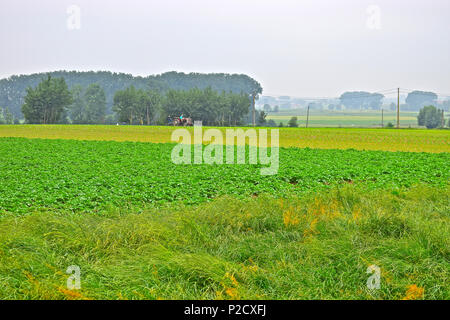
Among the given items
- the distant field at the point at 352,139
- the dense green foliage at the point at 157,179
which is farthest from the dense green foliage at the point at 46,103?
the dense green foliage at the point at 157,179

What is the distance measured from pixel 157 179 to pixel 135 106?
84155 mm

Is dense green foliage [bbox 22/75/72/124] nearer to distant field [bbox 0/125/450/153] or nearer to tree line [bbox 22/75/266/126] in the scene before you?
tree line [bbox 22/75/266/126]

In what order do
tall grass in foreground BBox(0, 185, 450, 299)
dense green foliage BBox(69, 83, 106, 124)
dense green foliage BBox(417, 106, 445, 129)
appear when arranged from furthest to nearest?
1. dense green foliage BBox(69, 83, 106, 124)
2. dense green foliage BBox(417, 106, 445, 129)
3. tall grass in foreground BBox(0, 185, 450, 299)

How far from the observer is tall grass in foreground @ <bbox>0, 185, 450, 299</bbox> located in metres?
5.27

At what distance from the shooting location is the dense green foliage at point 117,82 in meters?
117

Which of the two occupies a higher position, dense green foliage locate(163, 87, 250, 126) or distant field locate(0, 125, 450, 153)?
dense green foliage locate(163, 87, 250, 126)

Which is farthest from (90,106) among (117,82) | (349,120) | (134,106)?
(349,120)

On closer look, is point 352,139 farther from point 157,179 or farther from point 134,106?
point 134,106

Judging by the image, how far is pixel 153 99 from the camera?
98438mm

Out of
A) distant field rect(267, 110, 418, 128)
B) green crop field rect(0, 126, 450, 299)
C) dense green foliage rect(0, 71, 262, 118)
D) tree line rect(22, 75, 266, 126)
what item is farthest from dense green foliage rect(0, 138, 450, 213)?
dense green foliage rect(0, 71, 262, 118)

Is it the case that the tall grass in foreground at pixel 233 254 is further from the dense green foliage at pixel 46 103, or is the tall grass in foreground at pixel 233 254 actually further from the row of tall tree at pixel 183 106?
the dense green foliage at pixel 46 103

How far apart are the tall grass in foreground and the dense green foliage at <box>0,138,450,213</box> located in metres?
2.07

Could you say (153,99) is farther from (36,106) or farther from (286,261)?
(286,261)
